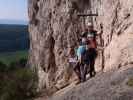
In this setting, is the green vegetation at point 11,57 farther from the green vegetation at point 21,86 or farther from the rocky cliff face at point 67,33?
the green vegetation at point 21,86

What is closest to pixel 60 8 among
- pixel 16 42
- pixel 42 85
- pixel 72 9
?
pixel 72 9

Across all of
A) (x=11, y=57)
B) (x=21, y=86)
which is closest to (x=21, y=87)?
(x=21, y=86)

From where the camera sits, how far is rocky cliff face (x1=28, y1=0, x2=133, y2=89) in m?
15.6

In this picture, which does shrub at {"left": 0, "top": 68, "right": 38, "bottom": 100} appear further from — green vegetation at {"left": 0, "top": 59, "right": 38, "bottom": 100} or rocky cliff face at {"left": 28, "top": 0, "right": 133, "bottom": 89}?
rocky cliff face at {"left": 28, "top": 0, "right": 133, "bottom": 89}

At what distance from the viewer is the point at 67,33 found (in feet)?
76.6

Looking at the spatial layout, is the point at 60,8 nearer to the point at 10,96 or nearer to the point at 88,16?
the point at 88,16

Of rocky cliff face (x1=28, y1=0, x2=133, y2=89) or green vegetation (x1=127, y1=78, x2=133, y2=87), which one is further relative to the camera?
rocky cliff face (x1=28, y1=0, x2=133, y2=89)

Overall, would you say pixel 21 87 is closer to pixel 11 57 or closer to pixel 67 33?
pixel 67 33

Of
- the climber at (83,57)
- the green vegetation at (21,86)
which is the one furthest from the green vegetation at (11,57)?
the climber at (83,57)

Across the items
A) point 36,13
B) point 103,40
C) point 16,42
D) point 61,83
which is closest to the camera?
point 103,40

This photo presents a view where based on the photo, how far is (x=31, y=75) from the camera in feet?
85.6

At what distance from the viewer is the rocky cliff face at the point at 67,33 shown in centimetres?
1563

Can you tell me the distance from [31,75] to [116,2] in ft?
34.1

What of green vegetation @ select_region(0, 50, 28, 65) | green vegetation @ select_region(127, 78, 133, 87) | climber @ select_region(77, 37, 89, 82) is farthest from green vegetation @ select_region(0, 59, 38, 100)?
green vegetation @ select_region(0, 50, 28, 65)
